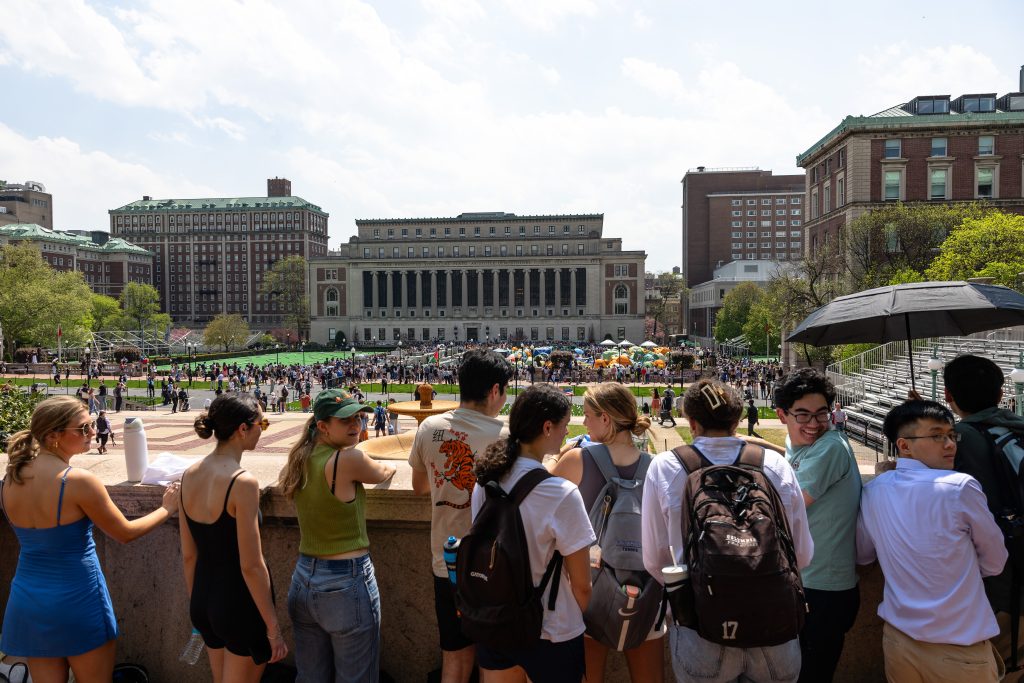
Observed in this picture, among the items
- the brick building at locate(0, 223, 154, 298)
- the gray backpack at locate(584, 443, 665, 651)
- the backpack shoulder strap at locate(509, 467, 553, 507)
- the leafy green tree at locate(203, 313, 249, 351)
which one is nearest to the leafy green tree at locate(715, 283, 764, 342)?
the leafy green tree at locate(203, 313, 249, 351)

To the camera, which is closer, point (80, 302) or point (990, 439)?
point (990, 439)

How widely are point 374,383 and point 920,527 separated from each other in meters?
47.7

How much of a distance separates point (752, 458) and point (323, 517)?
204 centimetres

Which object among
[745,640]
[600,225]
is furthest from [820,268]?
[600,225]

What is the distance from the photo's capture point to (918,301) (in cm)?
466

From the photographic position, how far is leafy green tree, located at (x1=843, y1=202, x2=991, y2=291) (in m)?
39.2

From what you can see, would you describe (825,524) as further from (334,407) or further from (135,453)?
(135,453)

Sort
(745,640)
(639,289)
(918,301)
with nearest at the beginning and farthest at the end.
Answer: (745,640), (918,301), (639,289)

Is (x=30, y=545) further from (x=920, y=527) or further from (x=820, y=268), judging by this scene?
(x=820, y=268)

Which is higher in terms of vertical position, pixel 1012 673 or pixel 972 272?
pixel 972 272

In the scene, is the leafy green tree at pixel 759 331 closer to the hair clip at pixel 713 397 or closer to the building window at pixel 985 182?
the building window at pixel 985 182

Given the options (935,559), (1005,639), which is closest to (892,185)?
(1005,639)

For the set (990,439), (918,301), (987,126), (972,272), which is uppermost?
(987,126)

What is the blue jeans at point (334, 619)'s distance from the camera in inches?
131
